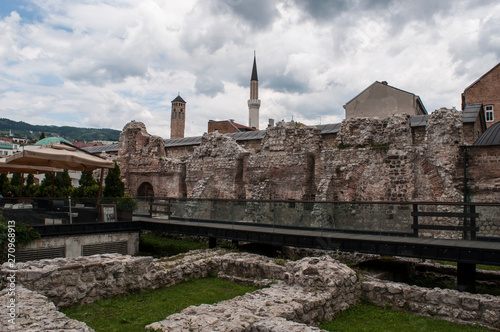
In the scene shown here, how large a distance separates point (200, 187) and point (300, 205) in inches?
448

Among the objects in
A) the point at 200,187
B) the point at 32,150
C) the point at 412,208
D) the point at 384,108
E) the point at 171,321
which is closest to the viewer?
the point at 171,321

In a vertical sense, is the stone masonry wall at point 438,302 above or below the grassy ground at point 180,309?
above

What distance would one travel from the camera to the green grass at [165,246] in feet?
43.3

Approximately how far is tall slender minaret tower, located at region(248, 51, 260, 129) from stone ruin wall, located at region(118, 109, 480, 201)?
161 ft

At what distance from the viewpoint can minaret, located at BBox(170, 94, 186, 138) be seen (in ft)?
270

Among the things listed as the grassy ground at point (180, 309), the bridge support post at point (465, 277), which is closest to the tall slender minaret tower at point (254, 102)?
the bridge support post at point (465, 277)

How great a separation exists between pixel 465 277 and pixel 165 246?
9402 mm

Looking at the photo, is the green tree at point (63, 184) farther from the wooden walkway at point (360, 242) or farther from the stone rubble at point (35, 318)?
the stone rubble at point (35, 318)

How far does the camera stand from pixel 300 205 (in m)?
10.5

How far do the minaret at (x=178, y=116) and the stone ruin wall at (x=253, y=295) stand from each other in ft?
247

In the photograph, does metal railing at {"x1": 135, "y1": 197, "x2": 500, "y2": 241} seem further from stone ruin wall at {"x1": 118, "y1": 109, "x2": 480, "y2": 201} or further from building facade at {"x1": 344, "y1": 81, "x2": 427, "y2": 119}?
building facade at {"x1": 344, "y1": 81, "x2": 427, "y2": 119}

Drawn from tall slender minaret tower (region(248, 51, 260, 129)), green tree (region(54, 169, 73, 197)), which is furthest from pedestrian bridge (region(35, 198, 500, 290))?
tall slender minaret tower (region(248, 51, 260, 129))

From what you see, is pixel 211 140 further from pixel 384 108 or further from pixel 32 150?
pixel 384 108

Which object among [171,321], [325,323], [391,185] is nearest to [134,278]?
[171,321]
